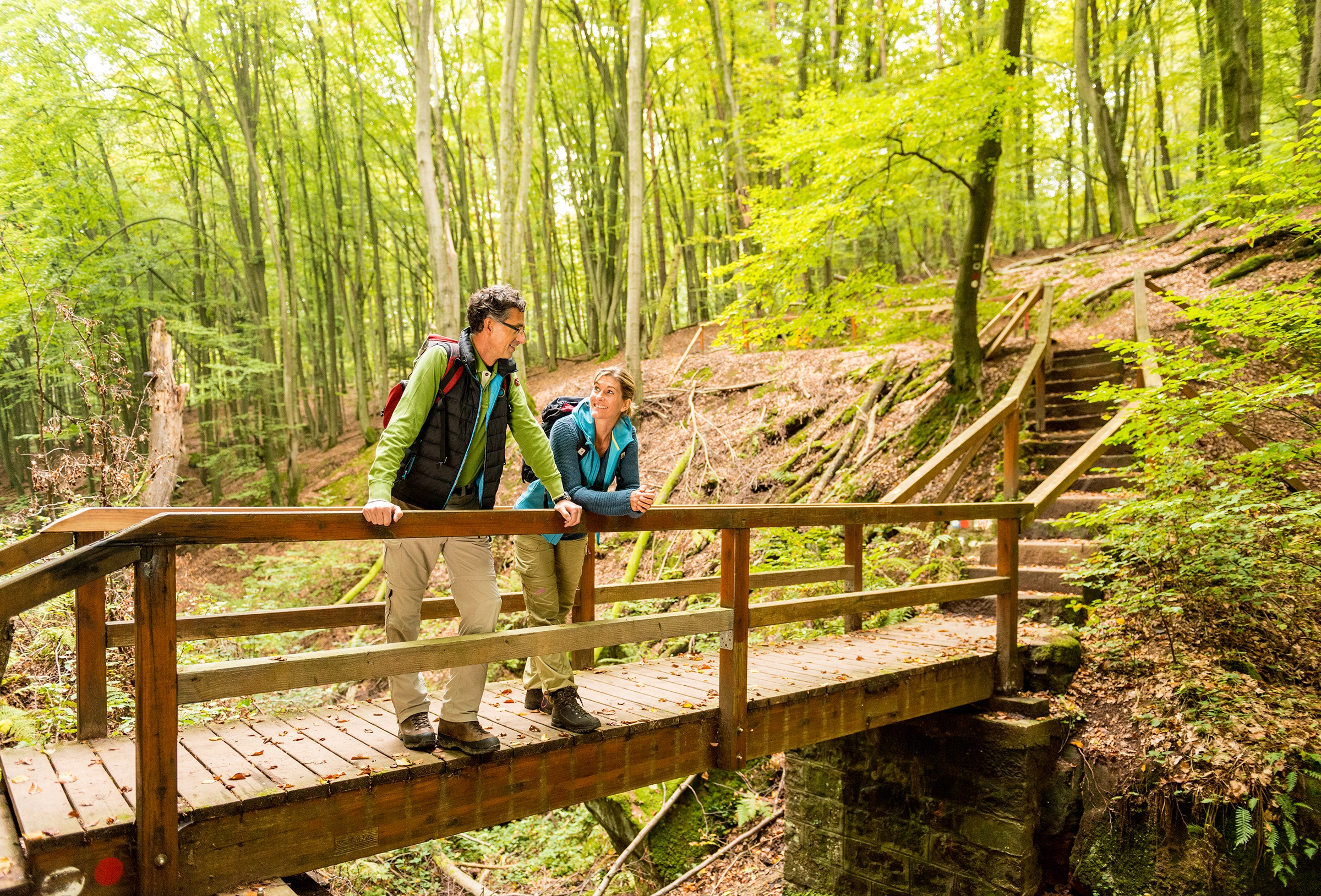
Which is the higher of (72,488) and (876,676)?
(72,488)

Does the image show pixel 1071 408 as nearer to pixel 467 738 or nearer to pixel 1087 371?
pixel 1087 371

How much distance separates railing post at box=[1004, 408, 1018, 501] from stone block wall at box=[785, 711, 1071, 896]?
264cm

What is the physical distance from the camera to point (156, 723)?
2.16 meters

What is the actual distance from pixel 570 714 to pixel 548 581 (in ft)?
2.00

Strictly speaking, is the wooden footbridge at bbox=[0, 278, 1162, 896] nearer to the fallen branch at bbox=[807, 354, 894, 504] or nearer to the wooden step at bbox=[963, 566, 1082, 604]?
the wooden step at bbox=[963, 566, 1082, 604]

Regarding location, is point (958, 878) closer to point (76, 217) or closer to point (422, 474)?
point (422, 474)

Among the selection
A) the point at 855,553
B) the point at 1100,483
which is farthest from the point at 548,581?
the point at 1100,483

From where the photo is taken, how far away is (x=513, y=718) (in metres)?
3.56

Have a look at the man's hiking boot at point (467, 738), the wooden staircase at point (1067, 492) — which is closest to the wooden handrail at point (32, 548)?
the man's hiking boot at point (467, 738)

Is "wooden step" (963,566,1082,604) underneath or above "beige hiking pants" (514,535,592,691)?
underneath

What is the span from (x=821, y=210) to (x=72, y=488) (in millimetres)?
8325

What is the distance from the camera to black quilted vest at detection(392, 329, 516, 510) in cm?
299

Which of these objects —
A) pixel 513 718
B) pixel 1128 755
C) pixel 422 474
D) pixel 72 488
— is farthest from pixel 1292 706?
pixel 72 488

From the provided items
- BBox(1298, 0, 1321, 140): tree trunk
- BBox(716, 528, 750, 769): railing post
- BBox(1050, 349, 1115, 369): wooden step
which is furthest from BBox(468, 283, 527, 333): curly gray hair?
BBox(1298, 0, 1321, 140): tree trunk
